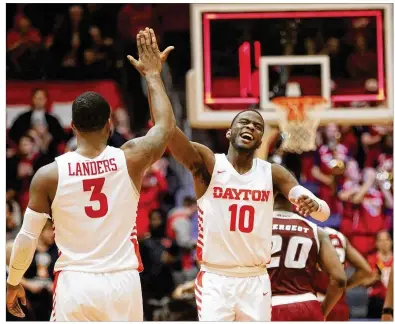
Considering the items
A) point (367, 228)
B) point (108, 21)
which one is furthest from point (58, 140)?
point (367, 228)

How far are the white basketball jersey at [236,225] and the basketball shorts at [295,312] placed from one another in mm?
731

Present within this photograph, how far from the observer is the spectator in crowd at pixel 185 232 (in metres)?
12.2

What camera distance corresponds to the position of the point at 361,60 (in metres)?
14.7

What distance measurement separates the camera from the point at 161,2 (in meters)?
16.2

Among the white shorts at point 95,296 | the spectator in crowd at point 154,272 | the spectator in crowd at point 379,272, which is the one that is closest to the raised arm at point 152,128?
the white shorts at point 95,296

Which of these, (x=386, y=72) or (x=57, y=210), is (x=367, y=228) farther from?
(x=57, y=210)

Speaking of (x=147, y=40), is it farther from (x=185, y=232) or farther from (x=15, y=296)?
(x=185, y=232)

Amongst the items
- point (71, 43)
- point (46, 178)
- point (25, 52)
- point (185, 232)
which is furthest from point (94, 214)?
point (71, 43)

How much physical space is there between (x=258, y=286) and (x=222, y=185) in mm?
788

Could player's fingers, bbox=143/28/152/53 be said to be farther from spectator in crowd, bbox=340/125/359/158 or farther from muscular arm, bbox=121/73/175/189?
spectator in crowd, bbox=340/125/359/158

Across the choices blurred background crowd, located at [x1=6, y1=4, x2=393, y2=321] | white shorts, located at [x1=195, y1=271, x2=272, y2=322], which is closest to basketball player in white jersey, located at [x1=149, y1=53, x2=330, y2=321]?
white shorts, located at [x1=195, y1=271, x2=272, y2=322]

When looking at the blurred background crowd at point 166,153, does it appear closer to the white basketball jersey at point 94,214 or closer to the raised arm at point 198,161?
the raised arm at point 198,161

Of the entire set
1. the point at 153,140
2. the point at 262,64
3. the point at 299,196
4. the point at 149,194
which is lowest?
the point at 149,194

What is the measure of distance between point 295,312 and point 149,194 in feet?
21.7
